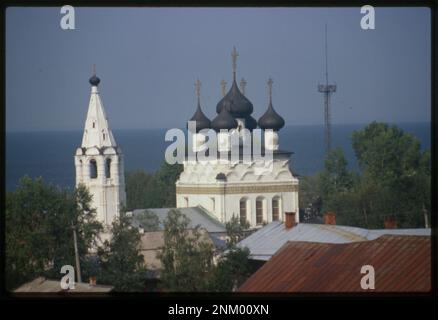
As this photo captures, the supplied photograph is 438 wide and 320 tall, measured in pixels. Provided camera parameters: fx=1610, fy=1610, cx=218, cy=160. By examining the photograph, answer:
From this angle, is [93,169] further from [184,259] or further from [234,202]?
[184,259]

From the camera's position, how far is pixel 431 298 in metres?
8.84

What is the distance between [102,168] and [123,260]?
31.1 ft

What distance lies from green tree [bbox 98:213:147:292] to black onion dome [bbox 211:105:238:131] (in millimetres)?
9881

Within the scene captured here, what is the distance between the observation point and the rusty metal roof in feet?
30.4

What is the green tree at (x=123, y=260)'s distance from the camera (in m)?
15.0

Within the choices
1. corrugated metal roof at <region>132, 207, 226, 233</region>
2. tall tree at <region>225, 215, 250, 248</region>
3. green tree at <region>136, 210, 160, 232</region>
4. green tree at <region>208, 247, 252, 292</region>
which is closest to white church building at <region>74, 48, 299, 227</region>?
corrugated metal roof at <region>132, 207, 226, 233</region>

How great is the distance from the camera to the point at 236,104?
2922 cm

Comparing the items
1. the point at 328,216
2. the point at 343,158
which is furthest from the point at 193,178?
the point at 328,216

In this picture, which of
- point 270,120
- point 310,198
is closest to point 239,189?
point 310,198

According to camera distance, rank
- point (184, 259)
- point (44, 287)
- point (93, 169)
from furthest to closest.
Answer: point (93, 169), point (184, 259), point (44, 287)

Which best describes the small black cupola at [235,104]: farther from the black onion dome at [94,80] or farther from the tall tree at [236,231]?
the black onion dome at [94,80]

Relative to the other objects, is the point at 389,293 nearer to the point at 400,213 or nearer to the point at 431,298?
the point at 431,298

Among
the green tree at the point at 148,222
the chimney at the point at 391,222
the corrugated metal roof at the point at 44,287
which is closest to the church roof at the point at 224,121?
the green tree at the point at 148,222
